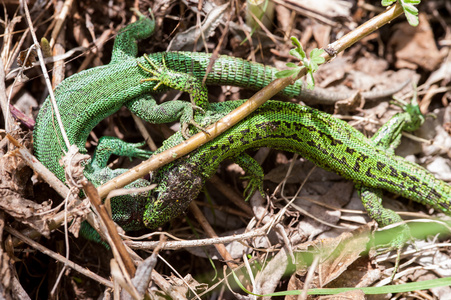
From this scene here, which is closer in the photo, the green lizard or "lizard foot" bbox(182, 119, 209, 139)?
"lizard foot" bbox(182, 119, 209, 139)

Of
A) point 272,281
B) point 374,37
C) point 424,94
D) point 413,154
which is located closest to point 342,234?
point 272,281

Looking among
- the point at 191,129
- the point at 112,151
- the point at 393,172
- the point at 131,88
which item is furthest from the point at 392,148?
the point at 112,151

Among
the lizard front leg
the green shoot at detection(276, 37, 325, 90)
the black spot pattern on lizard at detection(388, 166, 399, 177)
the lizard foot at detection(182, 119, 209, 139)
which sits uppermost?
the green shoot at detection(276, 37, 325, 90)

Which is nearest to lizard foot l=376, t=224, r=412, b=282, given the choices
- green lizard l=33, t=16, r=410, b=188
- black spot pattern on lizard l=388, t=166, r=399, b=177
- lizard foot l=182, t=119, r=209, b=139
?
black spot pattern on lizard l=388, t=166, r=399, b=177

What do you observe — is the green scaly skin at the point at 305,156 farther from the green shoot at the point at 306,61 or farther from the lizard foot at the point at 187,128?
the green shoot at the point at 306,61

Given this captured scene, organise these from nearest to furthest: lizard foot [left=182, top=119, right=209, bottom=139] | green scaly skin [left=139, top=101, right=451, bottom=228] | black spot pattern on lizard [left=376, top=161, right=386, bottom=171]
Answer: lizard foot [left=182, top=119, right=209, bottom=139] → green scaly skin [left=139, top=101, right=451, bottom=228] → black spot pattern on lizard [left=376, top=161, right=386, bottom=171]

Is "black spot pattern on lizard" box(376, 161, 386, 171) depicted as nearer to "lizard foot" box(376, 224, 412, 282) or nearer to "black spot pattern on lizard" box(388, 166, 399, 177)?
"black spot pattern on lizard" box(388, 166, 399, 177)

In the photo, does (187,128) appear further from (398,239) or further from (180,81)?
(398,239)

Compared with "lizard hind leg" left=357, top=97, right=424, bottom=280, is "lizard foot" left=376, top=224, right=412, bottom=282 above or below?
below
